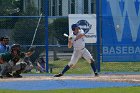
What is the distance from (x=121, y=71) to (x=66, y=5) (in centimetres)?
732

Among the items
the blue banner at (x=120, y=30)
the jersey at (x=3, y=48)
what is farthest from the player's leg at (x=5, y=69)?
the blue banner at (x=120, y=30)

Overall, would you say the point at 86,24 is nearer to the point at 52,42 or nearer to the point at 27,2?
the point at 52,42

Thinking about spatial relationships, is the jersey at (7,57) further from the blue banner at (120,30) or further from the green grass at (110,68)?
the blue banner at (120,30)

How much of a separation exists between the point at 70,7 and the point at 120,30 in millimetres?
6357

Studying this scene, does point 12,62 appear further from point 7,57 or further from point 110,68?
point 110,68

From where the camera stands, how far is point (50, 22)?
2188 centimetres

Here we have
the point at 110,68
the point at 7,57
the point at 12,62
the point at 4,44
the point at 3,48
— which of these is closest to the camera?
the point at 7,57

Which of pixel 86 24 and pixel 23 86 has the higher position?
pixel 86 24

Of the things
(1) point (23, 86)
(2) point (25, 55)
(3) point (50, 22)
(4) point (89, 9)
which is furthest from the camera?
(4) point (89, 9)

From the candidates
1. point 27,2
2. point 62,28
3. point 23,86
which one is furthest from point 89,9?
point 23,86

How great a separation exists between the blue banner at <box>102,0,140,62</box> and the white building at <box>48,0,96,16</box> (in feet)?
12.6

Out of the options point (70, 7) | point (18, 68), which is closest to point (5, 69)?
point (18, 68)

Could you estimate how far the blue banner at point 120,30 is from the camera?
66.9 feet

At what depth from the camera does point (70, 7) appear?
26.4 meters
